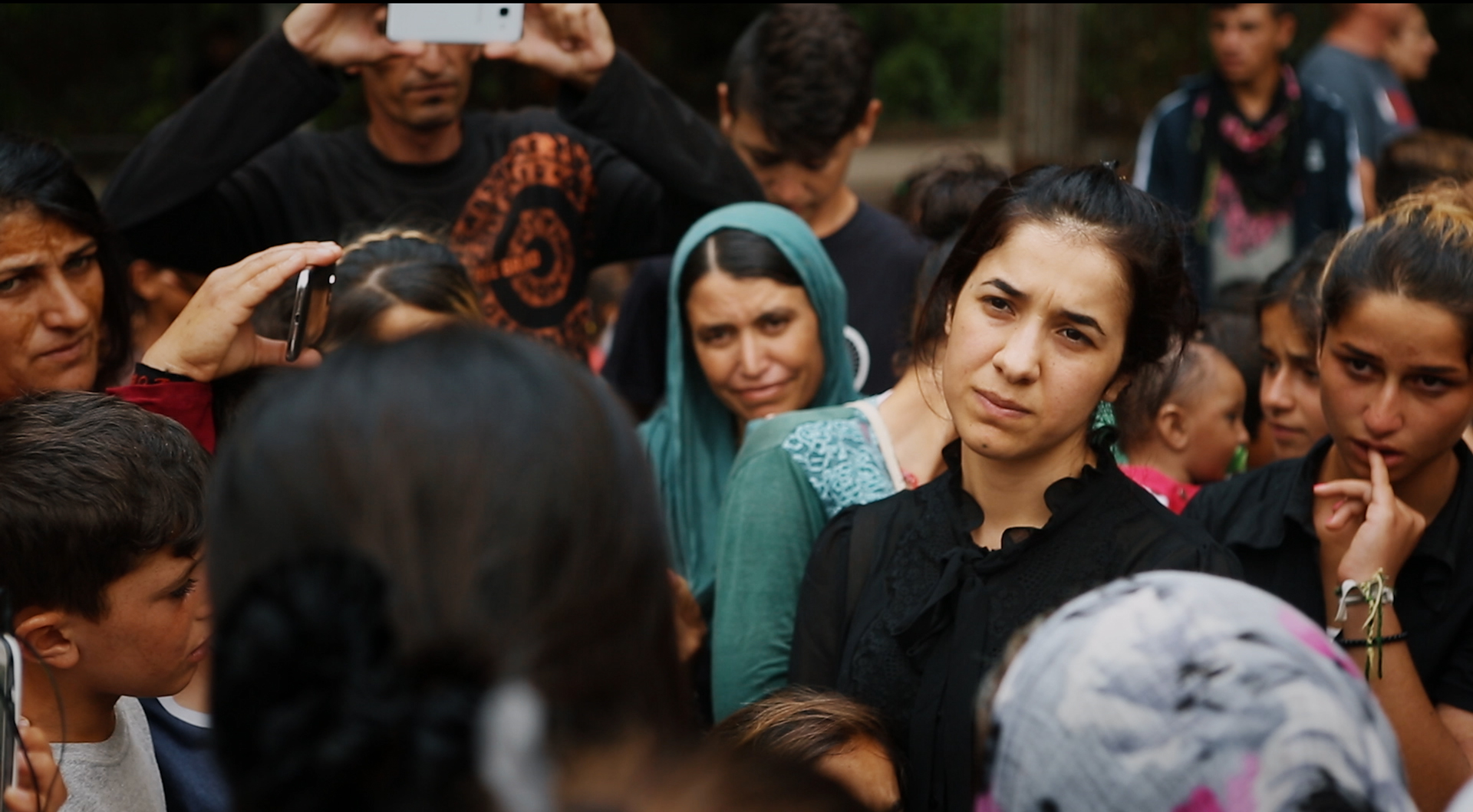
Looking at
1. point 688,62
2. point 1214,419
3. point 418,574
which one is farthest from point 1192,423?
point 688,62

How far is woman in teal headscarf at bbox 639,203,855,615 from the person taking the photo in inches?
120

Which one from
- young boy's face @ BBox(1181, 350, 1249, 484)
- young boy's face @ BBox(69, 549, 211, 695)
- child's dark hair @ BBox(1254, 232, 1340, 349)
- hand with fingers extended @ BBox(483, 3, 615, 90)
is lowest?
young boy's face @ BBox(1181, 350, 1249, 484)

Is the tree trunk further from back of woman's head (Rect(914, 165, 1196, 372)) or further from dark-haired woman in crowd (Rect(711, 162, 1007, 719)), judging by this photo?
back of woman's head (Rect(914, 165, 1196, 372))

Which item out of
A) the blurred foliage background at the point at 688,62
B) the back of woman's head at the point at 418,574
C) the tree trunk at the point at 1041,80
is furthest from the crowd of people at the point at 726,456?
the blurred foliage background at the point at 688,62

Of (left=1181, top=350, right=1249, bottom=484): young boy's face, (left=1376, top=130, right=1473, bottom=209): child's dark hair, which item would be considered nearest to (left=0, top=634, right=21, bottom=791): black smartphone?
(left=1181, top=350, right=1249, bottom=484): young boy's face

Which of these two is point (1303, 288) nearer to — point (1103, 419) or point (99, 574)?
point (1103, 419)

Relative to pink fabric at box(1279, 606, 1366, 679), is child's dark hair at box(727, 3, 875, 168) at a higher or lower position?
higher

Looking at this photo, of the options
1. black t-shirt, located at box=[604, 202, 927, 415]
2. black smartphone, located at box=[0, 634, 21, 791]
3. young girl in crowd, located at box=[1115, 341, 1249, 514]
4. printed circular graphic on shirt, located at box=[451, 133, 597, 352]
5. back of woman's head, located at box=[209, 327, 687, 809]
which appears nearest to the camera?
back of woman's head, located at box=[209, 327, 687, 809]

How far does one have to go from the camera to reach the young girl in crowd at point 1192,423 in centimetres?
312

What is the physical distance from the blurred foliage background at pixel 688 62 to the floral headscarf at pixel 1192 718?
261 inches

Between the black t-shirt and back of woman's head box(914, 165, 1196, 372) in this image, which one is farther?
the black t-shirt

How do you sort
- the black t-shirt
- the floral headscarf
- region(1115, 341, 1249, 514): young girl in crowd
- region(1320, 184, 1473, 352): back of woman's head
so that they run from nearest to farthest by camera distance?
the floral headscarf < region(1320, 184, 1473, 352): back of woman's head < region(1115, 341, 1249, 514): young girl in crowd < the black t-shirt

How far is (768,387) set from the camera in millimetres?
3062

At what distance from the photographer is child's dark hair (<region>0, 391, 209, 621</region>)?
186cm
